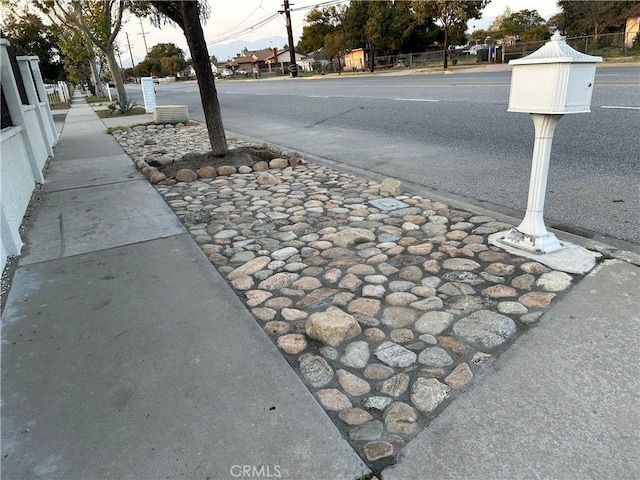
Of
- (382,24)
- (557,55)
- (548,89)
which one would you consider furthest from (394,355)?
(382,24)

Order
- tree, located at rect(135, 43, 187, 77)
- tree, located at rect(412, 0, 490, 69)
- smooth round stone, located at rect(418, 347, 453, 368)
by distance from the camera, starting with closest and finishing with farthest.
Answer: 1. smooth round stone, located at rect(418, 347, 453, 368)
2. tree, located at rect(412, 0, 490, 69)
3. tree, located at rect(135, 43, 187, 77)

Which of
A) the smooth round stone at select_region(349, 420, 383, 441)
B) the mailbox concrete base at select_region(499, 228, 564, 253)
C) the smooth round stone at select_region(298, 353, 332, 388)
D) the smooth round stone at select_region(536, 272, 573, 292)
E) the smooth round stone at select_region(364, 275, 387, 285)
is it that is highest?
the mailbox concrete base at select_region(499, 228, 564, 253)

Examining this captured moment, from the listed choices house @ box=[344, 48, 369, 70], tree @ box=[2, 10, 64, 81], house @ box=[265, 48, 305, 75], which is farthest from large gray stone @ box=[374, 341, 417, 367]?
house @ box=[265, 48, 305, 75]

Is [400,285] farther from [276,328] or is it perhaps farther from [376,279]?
[276,328]

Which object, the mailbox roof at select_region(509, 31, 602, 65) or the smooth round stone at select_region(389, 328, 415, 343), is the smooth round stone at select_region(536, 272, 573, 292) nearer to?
the smooth round stone at select_region(389, 328, 415, 343)

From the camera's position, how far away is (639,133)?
7.02 metres

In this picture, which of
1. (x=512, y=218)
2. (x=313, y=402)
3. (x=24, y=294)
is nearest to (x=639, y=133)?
(x=512, y=218)

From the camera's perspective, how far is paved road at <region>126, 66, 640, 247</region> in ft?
15.0

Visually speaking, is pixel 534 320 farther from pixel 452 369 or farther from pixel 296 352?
pixel 296 352

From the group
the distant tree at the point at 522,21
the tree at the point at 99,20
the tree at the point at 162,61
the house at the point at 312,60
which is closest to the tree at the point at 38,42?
the tree at the point at 99,20

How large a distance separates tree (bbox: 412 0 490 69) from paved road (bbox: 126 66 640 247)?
27.6 m

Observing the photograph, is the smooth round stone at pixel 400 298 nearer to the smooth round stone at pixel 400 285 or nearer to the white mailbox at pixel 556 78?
the smooth round stone at pixel 400 285

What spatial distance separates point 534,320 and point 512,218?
1.82 metres

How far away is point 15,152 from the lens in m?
5.45
